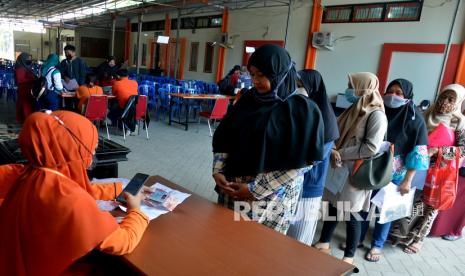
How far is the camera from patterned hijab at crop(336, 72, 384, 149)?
209 cm

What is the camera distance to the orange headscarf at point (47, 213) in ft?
3.16

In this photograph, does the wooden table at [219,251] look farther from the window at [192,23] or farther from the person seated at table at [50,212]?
the window at [192,23]

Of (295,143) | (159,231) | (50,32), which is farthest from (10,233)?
(50,32)

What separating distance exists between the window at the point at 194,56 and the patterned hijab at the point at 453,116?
11.2m

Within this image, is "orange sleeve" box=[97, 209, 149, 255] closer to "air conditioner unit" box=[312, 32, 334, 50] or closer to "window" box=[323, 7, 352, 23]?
"air conditioner unit" box=[312, 32, 334, 50]

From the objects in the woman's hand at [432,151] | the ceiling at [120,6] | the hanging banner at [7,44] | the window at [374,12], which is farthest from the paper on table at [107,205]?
the hanging banner at [7,44]

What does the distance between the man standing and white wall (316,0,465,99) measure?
5.86 metres

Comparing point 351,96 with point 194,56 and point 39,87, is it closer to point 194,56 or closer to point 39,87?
point 39,87

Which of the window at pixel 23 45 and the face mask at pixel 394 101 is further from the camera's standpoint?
the window at pixel 23 45

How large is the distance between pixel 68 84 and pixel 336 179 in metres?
5.01

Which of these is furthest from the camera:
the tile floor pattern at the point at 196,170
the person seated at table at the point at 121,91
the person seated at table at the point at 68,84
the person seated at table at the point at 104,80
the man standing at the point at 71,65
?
the person seated at table at the point at 104,80

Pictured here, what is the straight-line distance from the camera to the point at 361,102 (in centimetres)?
214

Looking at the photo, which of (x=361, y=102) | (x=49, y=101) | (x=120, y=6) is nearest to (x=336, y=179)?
(x=361, y=102)

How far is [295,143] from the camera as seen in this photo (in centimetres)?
138
